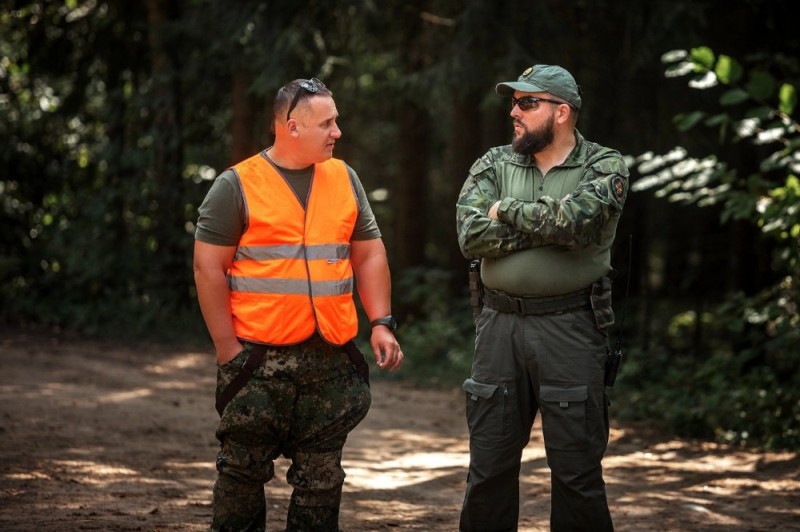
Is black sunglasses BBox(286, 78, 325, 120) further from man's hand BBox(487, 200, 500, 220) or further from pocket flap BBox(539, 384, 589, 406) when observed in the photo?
pocket flap BBox(539, 384, 589, 406)

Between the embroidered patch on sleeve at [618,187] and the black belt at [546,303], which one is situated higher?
the embroidered patch on sleeve at [618,187]

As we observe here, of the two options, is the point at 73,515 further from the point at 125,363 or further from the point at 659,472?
the point at 125,363

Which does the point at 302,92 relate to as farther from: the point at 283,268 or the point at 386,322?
the point at 386,322

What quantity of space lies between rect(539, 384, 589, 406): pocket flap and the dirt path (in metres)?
1.63

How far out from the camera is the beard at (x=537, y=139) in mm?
4566

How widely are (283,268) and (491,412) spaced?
1.10 metres

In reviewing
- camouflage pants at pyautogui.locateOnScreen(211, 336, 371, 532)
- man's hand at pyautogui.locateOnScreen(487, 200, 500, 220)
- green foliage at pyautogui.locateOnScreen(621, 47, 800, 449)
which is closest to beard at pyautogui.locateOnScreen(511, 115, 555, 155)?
man's hand at pyautogui.locateOnScreen(487, 200, 500, 220)

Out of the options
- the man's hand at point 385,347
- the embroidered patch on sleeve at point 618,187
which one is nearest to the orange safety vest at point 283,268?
the man's hand at point 385,347

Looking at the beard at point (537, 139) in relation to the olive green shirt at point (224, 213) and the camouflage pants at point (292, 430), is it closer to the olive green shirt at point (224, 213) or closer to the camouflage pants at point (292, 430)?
the olive green shirt at point (224, 213)

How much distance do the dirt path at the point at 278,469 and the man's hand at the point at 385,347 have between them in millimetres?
1497

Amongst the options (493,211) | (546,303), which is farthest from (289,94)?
(546,303)

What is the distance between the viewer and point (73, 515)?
18.3 ft

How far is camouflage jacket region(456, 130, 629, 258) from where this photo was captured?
14.3 feet

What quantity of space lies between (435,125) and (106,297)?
21.2 feet
